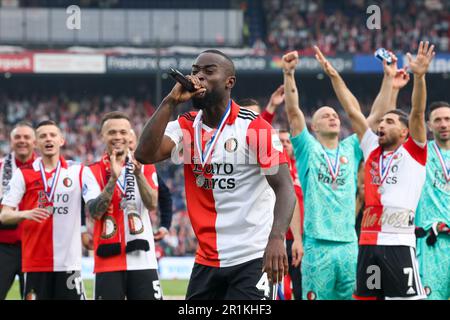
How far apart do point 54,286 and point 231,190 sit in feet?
11.8

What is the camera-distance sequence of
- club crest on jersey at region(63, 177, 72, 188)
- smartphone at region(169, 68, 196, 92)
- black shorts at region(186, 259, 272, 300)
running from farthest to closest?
1. club crest on jersey at region(63, 177, 72, 188)
2. black shorts at region(186, 259, 272, 300)
3. smartphone at region(169, 68, 196, 92)

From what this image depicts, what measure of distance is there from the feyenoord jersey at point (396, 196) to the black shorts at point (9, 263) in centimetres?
385

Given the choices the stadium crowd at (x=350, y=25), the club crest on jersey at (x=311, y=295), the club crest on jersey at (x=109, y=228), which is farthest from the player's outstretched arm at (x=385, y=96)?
the stadium crowd at (x=350, y=25)

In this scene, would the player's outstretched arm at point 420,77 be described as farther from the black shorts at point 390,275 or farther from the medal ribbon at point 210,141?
the medal ribbon at point 210,141

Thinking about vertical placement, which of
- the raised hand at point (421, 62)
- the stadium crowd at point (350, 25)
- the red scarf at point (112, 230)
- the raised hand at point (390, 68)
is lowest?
the red scarf at point (112, 230)

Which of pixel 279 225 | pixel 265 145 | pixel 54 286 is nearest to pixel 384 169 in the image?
pixel 265 145

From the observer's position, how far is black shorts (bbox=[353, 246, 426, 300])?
8.27 m

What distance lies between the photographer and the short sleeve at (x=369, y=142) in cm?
877

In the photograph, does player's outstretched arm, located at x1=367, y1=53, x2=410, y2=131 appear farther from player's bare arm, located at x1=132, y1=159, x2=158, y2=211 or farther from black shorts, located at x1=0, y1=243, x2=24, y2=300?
black shorts, located at x1=0, y1=243, x2=24, y2=300

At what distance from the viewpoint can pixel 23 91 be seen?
36906mm

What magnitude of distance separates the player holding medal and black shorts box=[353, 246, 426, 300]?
107 inches

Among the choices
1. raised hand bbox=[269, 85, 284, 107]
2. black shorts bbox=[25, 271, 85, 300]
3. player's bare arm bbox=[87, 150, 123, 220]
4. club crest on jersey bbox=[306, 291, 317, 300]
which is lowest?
club crest on jersey bbox=[306, 291, 317, 300]

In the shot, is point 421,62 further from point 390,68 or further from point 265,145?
point 265,145

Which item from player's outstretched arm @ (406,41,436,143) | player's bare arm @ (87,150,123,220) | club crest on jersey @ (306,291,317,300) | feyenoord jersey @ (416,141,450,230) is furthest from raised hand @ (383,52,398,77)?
player's bare arm @ (87,150,123,220)
